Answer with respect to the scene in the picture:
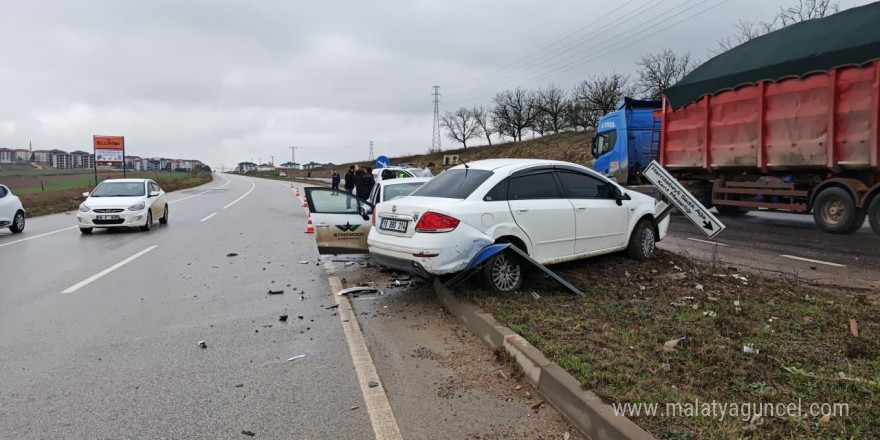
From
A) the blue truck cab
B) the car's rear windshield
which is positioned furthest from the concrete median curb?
the blue truck cab

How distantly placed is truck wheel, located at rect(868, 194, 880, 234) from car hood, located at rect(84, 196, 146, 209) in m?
17.1

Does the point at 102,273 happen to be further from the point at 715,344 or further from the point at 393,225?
the point at 715,344

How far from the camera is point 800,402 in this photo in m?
3.27

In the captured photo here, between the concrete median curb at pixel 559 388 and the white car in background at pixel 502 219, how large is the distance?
2.94 ft

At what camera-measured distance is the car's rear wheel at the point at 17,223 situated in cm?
1430

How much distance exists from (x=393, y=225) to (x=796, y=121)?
9.76 m

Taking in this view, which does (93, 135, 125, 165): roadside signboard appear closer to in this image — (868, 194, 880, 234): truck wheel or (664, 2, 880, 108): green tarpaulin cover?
(664, 2, 880, 108): green tarpaulin cover

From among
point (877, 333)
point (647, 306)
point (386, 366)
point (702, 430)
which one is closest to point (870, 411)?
point (702, 430)

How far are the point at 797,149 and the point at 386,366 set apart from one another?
11039 mm

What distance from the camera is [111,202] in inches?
549

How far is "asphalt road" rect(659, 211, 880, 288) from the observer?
25.1 ft

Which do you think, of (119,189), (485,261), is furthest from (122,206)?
(485,261)

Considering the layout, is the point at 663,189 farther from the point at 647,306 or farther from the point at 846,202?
the point at 846,202

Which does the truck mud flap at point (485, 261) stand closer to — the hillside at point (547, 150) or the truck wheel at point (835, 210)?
the truck wheel at point (835, 210)
